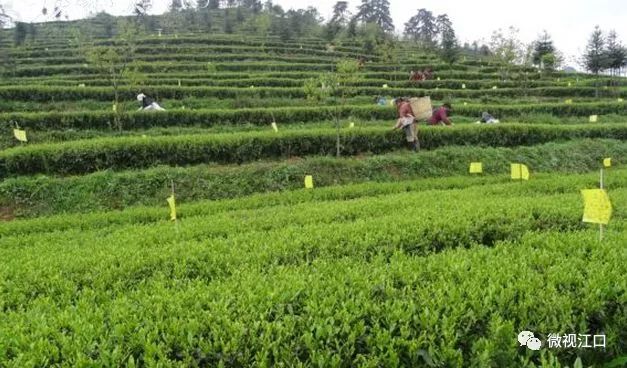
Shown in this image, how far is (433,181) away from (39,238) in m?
8.82

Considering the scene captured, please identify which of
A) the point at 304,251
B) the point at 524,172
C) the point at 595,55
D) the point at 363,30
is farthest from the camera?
the point at 363,30

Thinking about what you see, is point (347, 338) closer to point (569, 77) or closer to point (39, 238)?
point (39, 238)

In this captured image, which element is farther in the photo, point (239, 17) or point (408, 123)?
point (239, 17)

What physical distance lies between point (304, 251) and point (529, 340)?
2667 mm

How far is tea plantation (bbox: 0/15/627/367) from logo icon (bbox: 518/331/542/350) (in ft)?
0.15

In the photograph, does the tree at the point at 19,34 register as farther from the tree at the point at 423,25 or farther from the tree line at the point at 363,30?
the tree at the point at 423,25

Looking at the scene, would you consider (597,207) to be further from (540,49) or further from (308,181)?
(540,49)

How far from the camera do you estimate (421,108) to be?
15.9 meters

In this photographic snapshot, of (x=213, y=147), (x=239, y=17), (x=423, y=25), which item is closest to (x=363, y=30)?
(x=239, y=17)

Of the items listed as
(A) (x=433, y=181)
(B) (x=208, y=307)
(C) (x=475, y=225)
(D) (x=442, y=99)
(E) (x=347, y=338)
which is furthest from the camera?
(D) (x=442, y=99)

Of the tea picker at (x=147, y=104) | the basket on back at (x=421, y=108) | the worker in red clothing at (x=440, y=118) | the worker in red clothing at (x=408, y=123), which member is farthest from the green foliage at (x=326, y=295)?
the tea picker at (x=147, y=104)

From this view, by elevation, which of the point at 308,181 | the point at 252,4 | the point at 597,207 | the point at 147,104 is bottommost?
the point at 308,181

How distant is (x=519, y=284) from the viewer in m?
3.47

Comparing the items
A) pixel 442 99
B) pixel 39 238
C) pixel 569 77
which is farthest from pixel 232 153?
pixel 569 77
